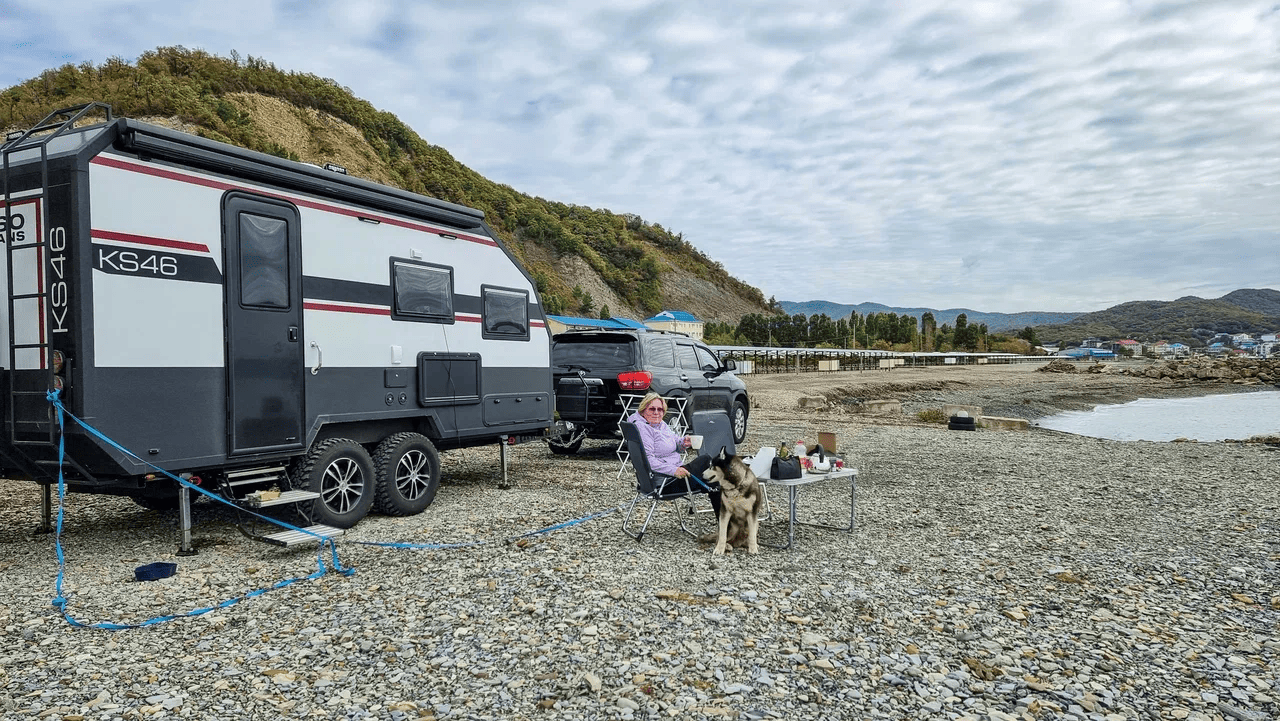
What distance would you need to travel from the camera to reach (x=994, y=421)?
17.5 m

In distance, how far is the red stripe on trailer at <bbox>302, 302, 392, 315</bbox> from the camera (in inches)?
238

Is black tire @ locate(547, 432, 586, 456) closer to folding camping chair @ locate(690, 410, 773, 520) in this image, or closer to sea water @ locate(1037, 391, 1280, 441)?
folding camping chair @ locate(690, 410, 773, 520)

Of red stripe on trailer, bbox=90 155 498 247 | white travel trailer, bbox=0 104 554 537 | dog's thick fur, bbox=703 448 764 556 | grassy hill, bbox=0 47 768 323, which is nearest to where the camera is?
white travel trailer, bbox=0 104 554 537

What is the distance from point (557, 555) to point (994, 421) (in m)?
14.8

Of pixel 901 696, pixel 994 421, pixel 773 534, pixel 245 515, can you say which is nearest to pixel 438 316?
pixel 245 515

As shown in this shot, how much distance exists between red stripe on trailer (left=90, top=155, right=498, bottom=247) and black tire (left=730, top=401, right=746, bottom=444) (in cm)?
570

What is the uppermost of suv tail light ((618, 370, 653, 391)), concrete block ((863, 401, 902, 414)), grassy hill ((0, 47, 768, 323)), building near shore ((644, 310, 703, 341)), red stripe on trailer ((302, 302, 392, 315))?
grassy hill ((0, 47, 768, 323))

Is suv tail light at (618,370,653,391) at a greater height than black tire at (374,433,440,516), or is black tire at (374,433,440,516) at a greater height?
suv tail light at (618,370,653,391)

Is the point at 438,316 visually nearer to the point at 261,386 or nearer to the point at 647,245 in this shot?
the point at 261,386

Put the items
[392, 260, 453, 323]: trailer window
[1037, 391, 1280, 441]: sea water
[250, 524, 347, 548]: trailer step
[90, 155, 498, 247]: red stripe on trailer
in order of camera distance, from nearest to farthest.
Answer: [90, 155, 498, 247]: red stripe on trailer → [250, 524, 347, 548]: trailer step → [392, 260, 453, 323]: trailer window → [1037, 391, 1280, 441]: sea water

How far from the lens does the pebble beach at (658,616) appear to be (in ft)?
11.1

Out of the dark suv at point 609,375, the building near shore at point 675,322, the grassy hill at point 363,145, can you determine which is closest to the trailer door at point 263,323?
the dark suv at point 609,375

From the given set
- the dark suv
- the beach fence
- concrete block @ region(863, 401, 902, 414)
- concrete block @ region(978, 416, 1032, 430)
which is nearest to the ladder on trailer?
the dark suv

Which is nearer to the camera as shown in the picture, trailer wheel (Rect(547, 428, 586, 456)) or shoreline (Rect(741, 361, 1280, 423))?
trailer wheel (Rect(547, 428, 586, 456))
